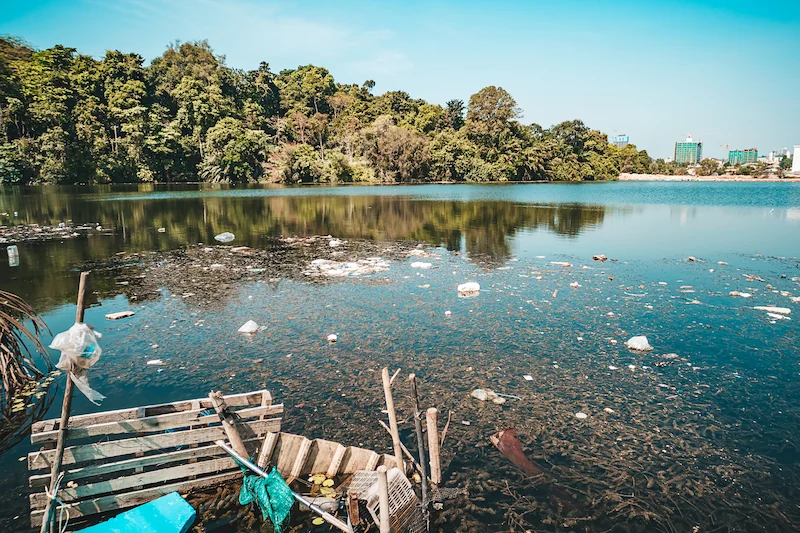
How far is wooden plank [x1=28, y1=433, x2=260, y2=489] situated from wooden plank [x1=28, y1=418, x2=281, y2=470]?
0.29 feet

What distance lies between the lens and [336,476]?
511cm

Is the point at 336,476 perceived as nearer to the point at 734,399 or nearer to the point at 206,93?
the point at 734,399

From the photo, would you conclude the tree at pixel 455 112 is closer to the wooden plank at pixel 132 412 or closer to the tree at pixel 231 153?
the tree at pixel 231 153

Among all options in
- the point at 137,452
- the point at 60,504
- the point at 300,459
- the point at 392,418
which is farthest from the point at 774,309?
the point at 60,504

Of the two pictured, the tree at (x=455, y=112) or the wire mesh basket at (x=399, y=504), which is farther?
the tree at (x=455, y=112)

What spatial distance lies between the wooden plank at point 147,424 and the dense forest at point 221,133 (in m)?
81.2

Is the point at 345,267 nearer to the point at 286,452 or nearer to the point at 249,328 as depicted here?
the point at 249,328

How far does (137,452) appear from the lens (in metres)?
4.79

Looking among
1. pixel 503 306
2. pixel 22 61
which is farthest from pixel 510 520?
pixel 22 61

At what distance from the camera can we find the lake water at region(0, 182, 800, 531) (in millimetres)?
5117

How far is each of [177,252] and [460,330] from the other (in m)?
14.6

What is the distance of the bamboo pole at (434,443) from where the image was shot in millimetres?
4379

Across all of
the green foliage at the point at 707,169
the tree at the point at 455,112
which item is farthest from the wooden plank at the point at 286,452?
the green foliage at the point at 707,169

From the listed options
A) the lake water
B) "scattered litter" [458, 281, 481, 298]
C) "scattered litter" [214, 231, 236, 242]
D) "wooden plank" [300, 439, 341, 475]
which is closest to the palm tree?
the lake water
